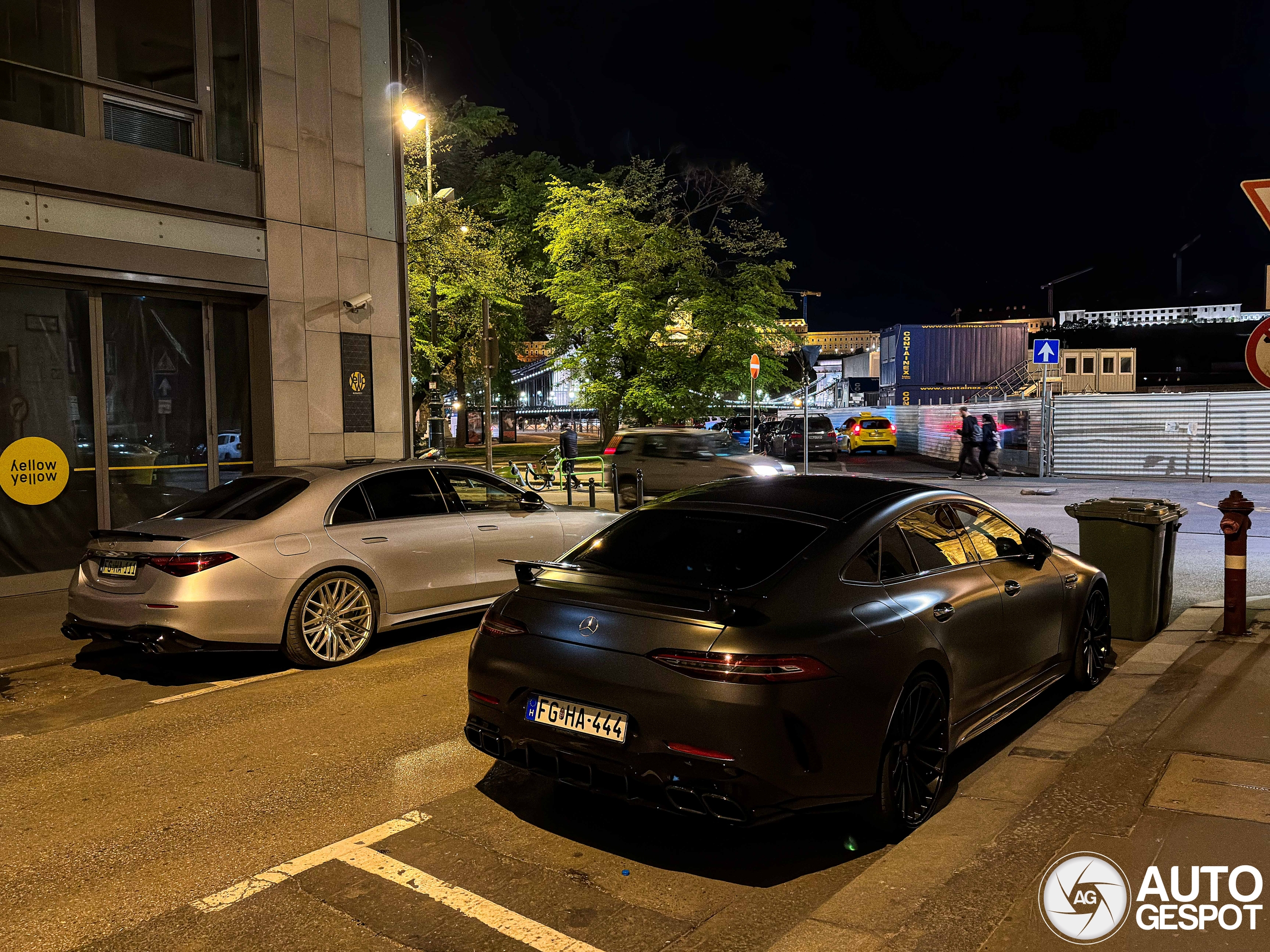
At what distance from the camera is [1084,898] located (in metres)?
3.27

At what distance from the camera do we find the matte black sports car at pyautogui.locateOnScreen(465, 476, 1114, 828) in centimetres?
355

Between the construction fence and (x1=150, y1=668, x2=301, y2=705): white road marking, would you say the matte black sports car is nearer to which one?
(x1=150, y1=668, x2=301, y2=705): white road marking

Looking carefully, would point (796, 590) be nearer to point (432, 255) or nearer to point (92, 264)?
point (92, 264)

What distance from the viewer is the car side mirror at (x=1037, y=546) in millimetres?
5410

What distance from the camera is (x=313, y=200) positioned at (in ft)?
42.4

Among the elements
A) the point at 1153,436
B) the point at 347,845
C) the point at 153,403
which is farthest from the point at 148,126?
the point at 1153,436

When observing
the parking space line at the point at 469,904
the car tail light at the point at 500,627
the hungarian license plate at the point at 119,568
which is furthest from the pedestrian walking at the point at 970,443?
the parking space line at the point at 469,904

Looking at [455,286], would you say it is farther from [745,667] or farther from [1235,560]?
[745,667]

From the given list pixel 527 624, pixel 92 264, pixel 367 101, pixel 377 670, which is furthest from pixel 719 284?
pixel 527 624

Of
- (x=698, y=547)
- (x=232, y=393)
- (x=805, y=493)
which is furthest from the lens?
(x=232, y=393)

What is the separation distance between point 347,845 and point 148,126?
34.0 ft

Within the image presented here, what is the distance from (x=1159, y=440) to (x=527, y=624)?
25013mm

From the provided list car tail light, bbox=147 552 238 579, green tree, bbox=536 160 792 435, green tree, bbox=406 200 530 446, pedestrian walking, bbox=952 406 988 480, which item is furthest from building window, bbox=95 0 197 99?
pedestrian walking, bbox=952 406 988 480

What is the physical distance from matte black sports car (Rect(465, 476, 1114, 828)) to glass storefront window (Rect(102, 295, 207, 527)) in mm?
8467
